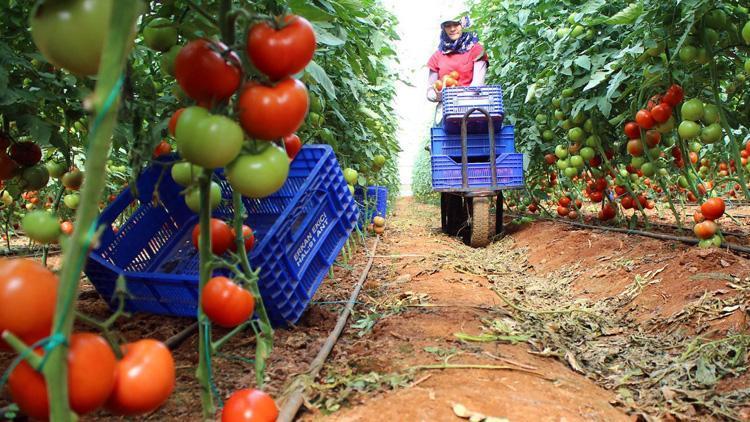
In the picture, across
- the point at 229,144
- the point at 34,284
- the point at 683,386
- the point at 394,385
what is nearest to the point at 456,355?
the point at 394,385

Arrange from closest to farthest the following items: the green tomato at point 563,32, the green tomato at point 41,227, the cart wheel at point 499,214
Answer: the green tomato at point 41,227 < the green tomato at point 563,32 < the cart wheel at point 499,214

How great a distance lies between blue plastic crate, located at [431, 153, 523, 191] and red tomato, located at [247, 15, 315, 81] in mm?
3843

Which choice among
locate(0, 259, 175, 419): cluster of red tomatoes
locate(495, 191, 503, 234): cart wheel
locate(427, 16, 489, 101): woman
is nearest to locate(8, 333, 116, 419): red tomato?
locate(0, 259, 175, 419): cluster of red tomatoes

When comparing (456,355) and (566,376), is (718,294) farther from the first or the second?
(456,355)

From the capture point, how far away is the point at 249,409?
114 cm

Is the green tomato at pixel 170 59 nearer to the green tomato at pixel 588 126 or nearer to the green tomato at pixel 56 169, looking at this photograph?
the green tomato at pixel 56 169

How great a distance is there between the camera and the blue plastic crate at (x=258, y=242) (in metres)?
1.89

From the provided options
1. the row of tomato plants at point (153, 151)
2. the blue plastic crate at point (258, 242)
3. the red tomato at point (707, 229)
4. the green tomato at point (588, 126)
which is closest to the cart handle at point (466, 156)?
the green tomato at point (588, 126)

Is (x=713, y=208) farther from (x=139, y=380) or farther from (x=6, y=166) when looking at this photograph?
(x=6, y=166)

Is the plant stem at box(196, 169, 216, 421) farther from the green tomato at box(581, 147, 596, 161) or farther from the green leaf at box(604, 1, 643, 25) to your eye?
the green tomato at box(581, 147, 596, 161)

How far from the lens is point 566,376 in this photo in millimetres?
1748

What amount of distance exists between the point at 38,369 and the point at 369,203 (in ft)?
14.8


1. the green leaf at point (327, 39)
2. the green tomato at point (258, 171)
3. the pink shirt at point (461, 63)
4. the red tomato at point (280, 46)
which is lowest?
the green tomato at point (258, 171)

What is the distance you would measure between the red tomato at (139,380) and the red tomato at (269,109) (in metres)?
0.44
